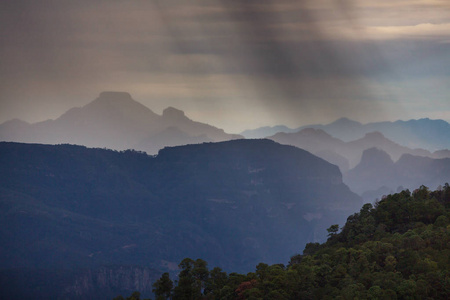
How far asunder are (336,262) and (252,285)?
16873 mm

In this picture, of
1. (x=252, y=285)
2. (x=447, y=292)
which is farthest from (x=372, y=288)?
(x=252, y=285)

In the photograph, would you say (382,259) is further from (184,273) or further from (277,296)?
(184,273)

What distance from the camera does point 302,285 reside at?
114000 millimetres

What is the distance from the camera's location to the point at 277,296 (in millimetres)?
108188

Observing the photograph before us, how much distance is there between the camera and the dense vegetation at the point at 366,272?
99938 mm

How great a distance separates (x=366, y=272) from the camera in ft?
361

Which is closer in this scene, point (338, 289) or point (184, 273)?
point (338, 289)

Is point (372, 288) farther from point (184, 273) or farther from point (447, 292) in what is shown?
point (184, 273)

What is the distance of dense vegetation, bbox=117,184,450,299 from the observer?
99938 mm

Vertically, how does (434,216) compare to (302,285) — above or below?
above

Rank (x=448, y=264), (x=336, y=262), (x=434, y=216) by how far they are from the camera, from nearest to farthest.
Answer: (x=448, y=264) → (x=336, y=262) → (x=434, y=216)

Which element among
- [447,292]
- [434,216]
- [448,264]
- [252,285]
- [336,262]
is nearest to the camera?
[447,292]

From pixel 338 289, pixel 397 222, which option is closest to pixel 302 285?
pixel 338 289

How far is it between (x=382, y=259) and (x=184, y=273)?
35.3 metres
